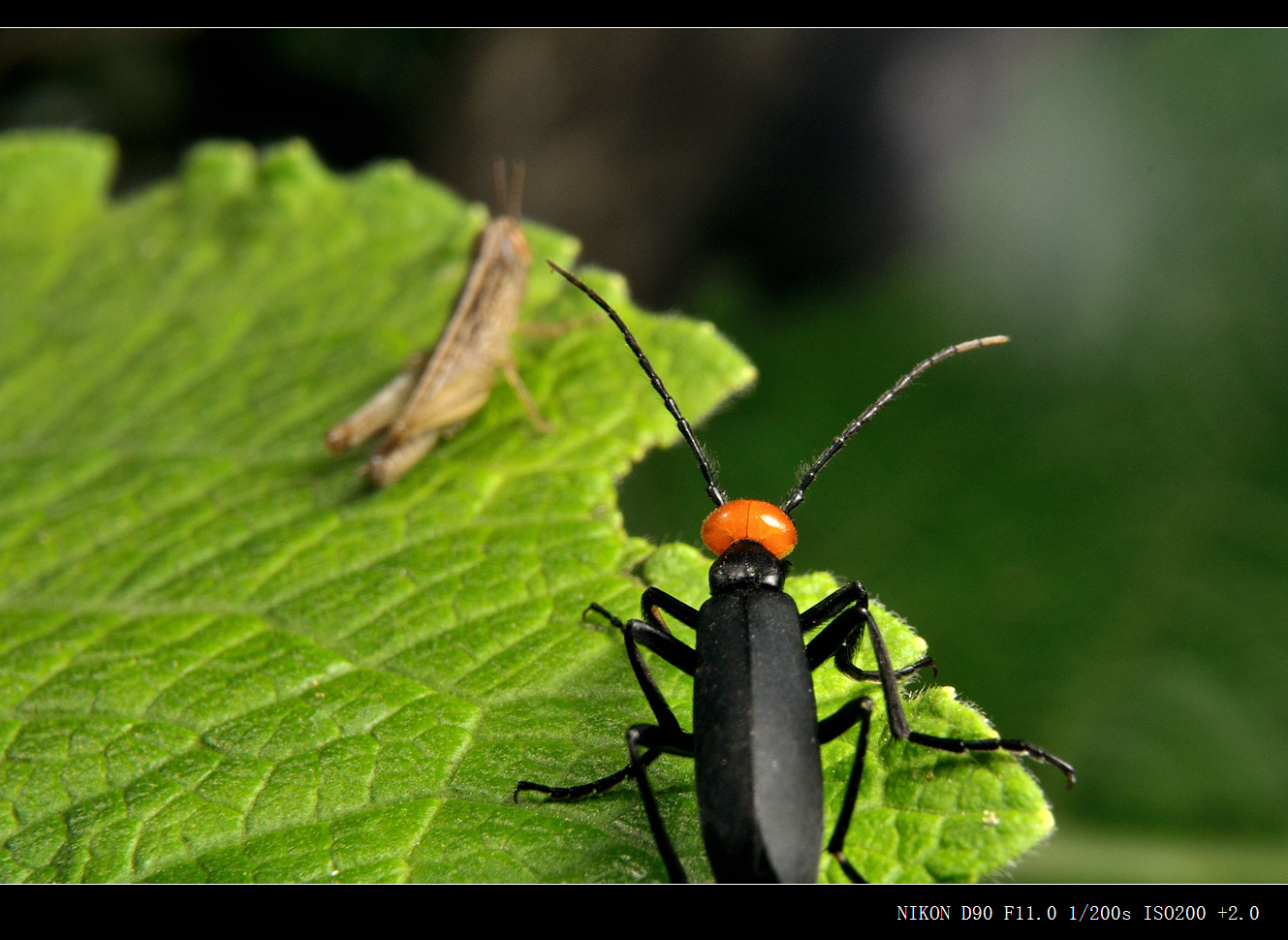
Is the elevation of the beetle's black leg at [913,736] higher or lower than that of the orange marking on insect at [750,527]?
lower

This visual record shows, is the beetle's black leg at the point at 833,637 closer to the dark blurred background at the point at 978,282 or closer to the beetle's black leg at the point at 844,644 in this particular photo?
the beetle's black leg at the point at 844,644

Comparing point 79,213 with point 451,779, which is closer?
point 451,779

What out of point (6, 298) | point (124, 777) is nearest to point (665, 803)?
point (124, 777)

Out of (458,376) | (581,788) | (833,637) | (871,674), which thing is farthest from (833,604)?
(458,376)

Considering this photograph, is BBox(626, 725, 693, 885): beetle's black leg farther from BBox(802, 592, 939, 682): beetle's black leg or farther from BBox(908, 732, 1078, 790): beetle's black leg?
BBox(908, 732, 1078, 790): beetle's black leg

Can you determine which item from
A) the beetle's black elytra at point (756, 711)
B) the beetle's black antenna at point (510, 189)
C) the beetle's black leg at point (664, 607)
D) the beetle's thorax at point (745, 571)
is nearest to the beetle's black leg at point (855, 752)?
the beetle's black elytra at point (756, 711)
